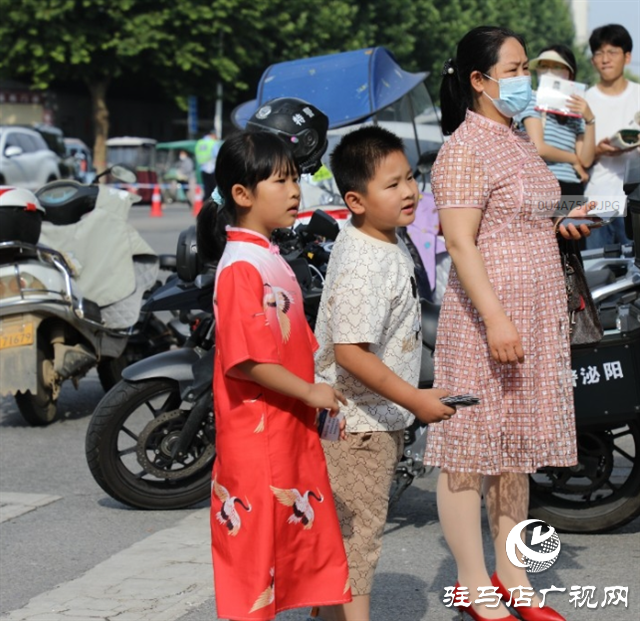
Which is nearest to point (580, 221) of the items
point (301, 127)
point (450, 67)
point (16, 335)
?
point (450, 67)

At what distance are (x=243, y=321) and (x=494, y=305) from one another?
2.80 feet

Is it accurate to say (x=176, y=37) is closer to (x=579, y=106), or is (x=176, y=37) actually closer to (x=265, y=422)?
(x=579, y=106)

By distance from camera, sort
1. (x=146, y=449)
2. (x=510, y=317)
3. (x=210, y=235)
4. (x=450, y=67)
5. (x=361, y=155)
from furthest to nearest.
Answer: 1. (x=146, y=449)
2. (x=210, y=235)
3. (x=450, y=67)
4. (x=510, y=317)
5. (x=361, y=155)

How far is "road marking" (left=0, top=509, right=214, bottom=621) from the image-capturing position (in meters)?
4.17

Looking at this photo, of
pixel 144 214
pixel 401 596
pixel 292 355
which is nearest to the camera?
pixel 292 355

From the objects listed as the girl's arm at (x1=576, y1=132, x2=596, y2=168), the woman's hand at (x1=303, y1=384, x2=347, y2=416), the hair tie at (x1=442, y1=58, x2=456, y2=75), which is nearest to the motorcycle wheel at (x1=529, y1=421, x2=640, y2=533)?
the hair tie at (x1=442, y1=58, x2=456, y2=75)

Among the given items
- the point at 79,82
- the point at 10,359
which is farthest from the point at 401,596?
the point at 79,82

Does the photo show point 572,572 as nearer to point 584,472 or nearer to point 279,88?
point 584,472

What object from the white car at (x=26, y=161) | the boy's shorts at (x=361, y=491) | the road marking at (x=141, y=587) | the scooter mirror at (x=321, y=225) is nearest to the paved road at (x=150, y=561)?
the road marking at (x=141, y=587)

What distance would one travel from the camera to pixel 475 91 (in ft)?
12.5

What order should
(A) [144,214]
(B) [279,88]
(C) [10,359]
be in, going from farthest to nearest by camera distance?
(A) [144,214] → (B) [279,88] → (C) [10,359]

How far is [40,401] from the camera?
23.0 ft

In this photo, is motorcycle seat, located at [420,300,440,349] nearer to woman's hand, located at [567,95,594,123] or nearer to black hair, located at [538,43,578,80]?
woman's hand, located at [567,95,594,123]

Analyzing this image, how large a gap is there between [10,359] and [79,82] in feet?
150
